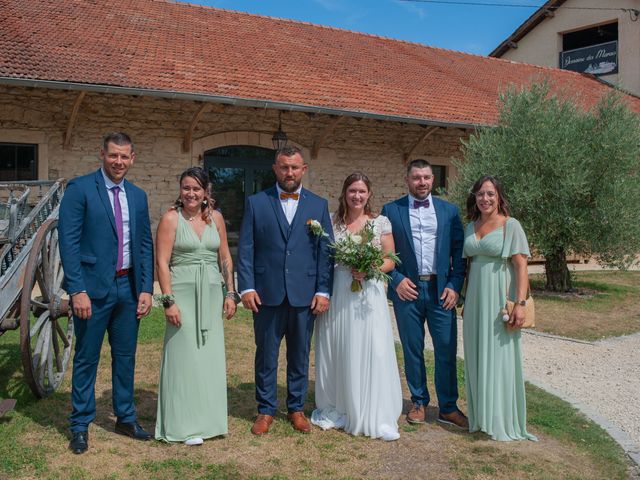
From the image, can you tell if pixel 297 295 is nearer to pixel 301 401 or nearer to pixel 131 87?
pixel 301 401

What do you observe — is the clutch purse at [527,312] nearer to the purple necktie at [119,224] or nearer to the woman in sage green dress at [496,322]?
the woman in sage green dress at [496,322]

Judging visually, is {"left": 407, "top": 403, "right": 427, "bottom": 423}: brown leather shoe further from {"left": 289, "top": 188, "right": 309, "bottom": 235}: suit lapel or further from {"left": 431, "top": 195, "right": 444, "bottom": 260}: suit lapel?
{"left": 289, "top": 188, "right": 309, "bottom": 235}: suit lapel

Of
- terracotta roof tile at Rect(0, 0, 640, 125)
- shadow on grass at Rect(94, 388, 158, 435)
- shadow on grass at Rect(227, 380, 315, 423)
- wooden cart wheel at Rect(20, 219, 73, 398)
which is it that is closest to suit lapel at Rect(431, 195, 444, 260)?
shadow on grass at Rect(227, 380, 315, 423)

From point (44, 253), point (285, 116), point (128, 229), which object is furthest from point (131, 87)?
point (128, 229)

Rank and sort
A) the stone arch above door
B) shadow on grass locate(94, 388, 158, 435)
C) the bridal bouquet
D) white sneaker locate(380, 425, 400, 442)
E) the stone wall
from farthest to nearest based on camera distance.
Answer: the stone arch above door, the stone wall, shadow on grass locate(94, 388, 158, 435), white sneaker locate(380, 425, 400, 442), the bridal bouquet

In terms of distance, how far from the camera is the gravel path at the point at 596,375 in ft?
15.3

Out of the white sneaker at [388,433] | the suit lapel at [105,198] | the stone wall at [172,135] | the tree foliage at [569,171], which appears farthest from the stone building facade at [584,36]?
the suit lapel at [105,198]

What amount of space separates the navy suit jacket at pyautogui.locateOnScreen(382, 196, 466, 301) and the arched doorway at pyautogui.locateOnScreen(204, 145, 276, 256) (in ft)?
27.0

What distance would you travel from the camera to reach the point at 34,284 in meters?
4.21

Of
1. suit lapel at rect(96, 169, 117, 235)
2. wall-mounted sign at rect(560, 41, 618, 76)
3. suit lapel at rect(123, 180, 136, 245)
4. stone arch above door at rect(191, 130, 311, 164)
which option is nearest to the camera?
suit lapel at rect(96, 169, 117, 235)

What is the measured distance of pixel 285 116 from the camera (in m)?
12.3

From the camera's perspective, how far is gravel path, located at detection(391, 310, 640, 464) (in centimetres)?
467

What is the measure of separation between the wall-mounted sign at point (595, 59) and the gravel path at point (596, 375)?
652 inches

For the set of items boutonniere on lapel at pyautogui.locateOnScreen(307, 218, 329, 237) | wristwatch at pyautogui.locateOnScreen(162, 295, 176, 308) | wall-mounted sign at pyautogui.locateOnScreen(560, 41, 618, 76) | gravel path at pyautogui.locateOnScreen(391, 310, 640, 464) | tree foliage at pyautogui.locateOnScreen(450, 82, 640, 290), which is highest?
wall-mounted sign at pyautogui.locateOnScreen(560, 41, 618, 76)
